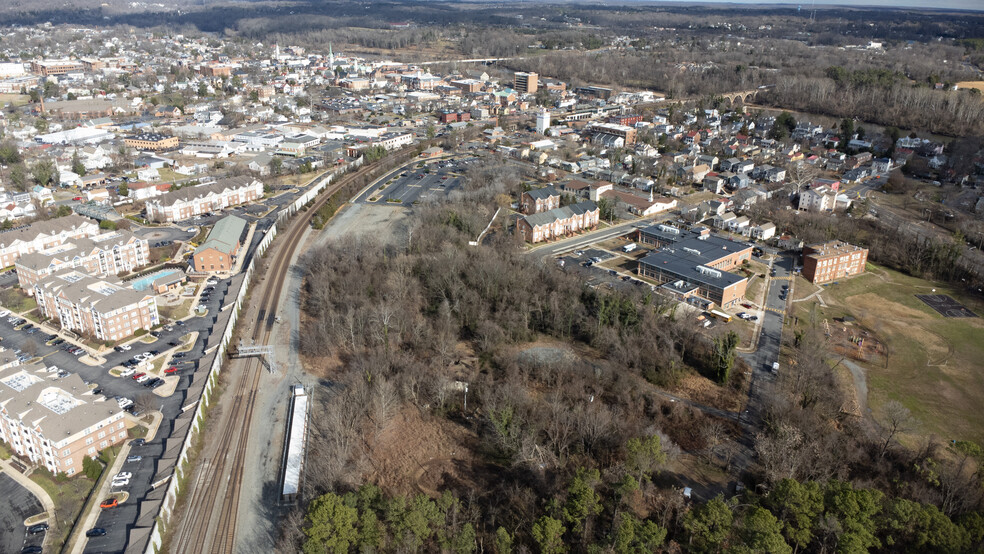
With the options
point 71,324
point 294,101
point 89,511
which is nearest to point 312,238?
point 71,324

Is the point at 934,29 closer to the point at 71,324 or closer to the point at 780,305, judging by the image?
the point at 780,305

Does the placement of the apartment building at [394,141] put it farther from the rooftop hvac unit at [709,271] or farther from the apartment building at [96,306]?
the rooftop hvac unit at [709,271]

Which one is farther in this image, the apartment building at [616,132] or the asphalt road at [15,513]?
the apartment building at [616,132]

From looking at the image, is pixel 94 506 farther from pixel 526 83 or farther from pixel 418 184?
pixel 526 83

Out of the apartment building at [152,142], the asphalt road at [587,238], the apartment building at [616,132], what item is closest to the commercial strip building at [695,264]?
the asphalt road at [587,238]

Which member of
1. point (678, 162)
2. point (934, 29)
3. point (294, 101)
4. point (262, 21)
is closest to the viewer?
point (678, 162)
